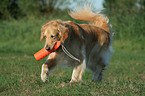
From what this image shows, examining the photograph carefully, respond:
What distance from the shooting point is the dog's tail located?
6172 mm

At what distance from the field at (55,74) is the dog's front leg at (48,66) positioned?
0.49ft

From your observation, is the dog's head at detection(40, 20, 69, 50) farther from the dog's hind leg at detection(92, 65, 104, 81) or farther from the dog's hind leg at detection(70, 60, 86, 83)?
the dog's hind leg at detection(92, 65, 104, 81)

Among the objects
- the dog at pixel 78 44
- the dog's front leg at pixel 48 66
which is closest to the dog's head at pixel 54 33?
the dog at pixel 78 44

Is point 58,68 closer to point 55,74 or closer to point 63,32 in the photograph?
point 55,74

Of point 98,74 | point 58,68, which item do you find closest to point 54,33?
point 98,74

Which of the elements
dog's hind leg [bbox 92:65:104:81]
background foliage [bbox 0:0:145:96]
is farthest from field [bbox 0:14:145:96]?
dog's hind leg [bbox 92:65:104:81]

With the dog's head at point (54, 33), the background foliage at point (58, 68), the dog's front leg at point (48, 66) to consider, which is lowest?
the background foliage at point (58, 68)

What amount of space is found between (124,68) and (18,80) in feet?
15.3

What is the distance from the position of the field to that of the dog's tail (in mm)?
1493

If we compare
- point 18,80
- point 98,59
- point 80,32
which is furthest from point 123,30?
point 18,80

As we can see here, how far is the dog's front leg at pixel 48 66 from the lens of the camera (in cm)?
461

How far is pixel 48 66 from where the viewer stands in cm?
476

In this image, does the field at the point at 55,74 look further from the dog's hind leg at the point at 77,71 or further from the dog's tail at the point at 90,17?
the dog's tail at the point at 90,17

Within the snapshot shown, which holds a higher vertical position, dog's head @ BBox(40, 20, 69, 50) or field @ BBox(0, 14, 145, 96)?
dog's head @ BBox(40, 20, 69, 50)
